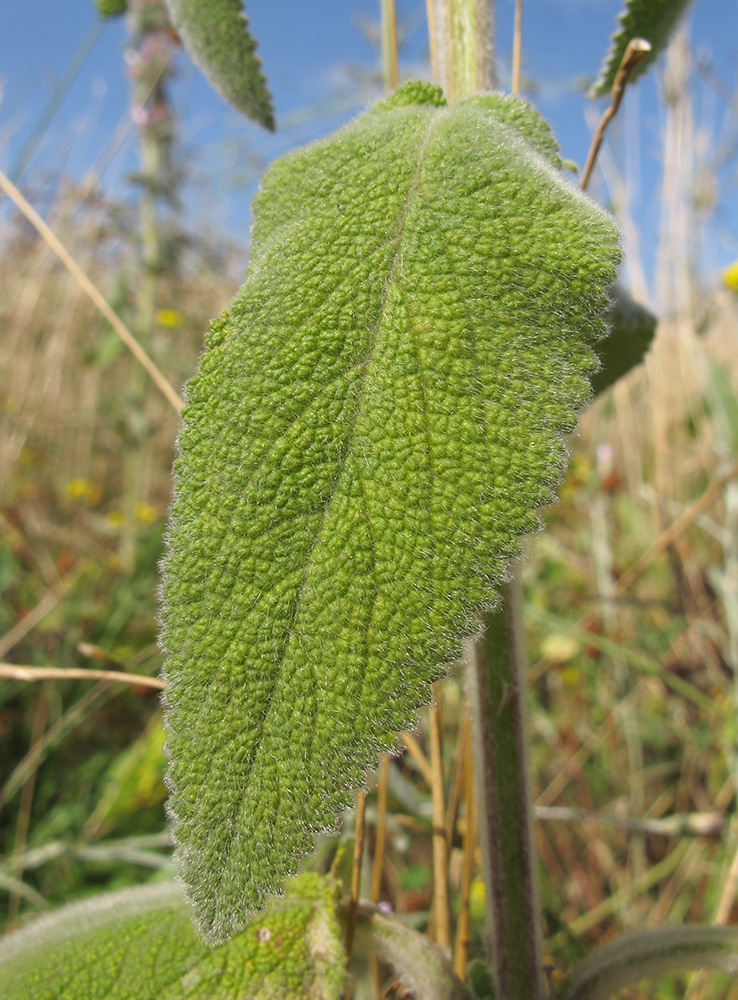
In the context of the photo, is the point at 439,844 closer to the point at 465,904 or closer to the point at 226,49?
the point at 465,904

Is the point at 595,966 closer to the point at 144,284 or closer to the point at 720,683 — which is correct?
the point at 720,683

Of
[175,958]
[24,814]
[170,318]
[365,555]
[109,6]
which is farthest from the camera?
[170,318]

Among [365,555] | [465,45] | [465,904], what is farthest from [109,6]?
[465,904]

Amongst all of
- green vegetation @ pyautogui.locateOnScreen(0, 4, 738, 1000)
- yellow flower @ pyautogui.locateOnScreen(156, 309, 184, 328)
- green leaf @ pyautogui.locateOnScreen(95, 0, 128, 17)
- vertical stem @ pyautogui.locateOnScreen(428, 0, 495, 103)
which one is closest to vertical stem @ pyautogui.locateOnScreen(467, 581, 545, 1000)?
green vegetation @ pyautogui.locateOnScreen(0, 4, 738, 1000)

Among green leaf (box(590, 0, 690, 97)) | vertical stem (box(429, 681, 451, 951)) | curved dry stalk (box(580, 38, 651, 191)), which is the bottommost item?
vertical stem (box(429, 681, 451, 951))

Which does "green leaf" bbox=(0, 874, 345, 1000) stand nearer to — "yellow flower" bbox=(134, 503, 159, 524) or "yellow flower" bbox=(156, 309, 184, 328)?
"yellow flower" bbox=(134, 503, 159, 524)
